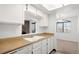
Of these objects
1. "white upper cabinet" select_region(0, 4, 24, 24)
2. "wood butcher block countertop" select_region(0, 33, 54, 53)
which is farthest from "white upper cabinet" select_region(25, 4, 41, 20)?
"wood butcher block countertop" select_region(0, 33, 54, 53)

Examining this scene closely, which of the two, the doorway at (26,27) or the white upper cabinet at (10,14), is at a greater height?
the white upper cabinet at (10,14)

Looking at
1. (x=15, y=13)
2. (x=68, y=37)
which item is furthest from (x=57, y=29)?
(x=15, y=13)

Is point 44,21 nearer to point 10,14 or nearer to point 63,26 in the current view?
point 63,26

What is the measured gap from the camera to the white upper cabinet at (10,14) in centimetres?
127

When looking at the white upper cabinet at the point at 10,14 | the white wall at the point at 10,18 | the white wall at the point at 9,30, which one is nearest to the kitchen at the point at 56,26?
the white wall at the point at 9,30

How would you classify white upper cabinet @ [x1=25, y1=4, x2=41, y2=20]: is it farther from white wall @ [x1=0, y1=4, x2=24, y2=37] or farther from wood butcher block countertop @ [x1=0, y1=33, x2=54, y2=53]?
wood butcher block countertop @ [x1=0, y1=33, x2=54, y2=53]

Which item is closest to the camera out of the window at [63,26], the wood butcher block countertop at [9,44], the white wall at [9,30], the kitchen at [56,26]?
the wood butcher block countertop at [9,44]

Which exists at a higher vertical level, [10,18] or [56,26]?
[10,18]

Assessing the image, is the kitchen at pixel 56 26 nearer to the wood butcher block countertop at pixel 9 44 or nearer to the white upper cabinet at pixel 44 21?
the white upper cabinet at pixel 44 21

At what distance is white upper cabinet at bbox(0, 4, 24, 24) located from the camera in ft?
4.18

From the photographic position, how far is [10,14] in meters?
1.45

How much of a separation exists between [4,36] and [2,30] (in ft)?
0.44

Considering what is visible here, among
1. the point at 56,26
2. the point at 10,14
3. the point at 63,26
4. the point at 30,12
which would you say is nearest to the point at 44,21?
the point at 56,26
